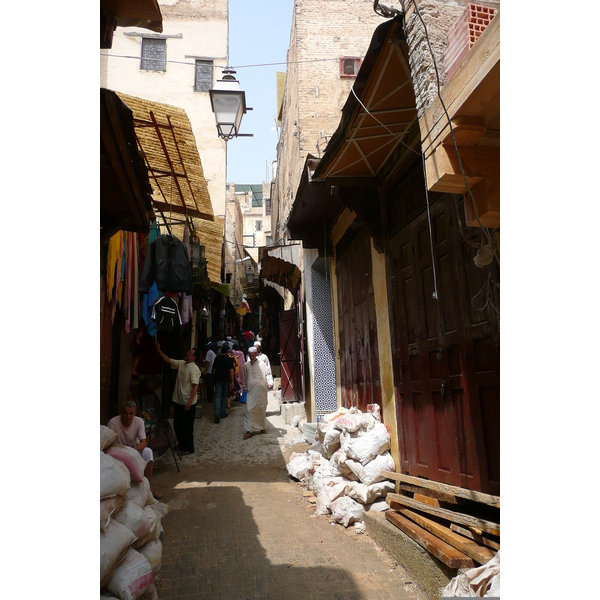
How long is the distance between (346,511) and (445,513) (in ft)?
5.78

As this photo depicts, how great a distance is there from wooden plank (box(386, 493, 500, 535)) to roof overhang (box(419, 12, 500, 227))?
197 centimetres

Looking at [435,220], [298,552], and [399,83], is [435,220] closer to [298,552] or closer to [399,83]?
[399,83]

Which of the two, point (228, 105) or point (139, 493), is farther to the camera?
point (228, 105)

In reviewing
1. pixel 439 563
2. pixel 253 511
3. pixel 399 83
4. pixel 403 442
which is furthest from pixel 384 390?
pixel 399 83

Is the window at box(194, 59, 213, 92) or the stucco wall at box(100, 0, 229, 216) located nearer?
the stucco wall at box(100, 0, 229, 216)

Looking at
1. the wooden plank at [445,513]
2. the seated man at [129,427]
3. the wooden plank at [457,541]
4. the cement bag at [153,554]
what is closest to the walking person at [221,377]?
the seated man at [129,427]

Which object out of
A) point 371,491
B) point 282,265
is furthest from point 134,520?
point 282,265

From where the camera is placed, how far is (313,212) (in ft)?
28.0

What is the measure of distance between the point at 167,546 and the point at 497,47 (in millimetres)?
4870

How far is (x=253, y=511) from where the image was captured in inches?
235

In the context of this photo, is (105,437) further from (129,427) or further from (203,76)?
(203,76)

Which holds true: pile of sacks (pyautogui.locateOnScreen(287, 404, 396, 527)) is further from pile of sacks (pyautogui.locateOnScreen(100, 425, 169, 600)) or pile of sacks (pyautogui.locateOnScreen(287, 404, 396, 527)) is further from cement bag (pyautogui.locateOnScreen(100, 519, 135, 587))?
cement bag (pyautogui.locateOnScreen(100, 519, 135, 587))

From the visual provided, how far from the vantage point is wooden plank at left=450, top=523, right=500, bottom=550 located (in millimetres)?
3307

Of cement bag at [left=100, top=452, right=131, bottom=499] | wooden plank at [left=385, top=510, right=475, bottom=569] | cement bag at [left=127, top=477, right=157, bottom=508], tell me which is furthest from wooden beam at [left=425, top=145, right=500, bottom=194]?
cement bag at [left=127, top=477, right=157, bottom=508]
